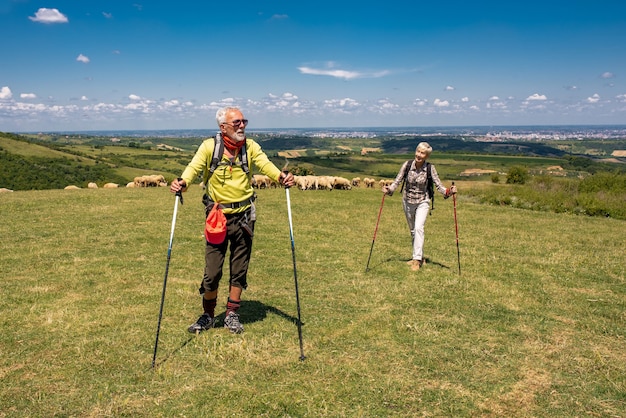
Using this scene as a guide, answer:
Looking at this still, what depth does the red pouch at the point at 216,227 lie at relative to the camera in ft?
23.6

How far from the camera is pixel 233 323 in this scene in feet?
25.8

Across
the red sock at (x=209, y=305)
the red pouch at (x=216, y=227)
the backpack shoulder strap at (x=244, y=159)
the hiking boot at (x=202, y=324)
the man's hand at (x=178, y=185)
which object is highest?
the backpack shoulder strap at (x=244, y=159)

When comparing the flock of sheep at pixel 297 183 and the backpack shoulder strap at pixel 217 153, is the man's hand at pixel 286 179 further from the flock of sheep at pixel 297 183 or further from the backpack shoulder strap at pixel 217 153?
the flock of sheep at pixel 297 183

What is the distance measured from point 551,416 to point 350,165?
477 feet

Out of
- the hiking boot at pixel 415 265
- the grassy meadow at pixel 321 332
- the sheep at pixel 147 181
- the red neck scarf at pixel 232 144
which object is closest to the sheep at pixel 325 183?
the sheep at pixel 147 181

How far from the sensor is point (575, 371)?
6664 mm

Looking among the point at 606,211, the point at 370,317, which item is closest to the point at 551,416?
the point at 370,317

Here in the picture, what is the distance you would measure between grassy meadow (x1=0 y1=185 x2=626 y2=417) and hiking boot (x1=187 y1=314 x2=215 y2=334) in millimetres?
202

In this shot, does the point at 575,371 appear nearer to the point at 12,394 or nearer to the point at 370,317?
the point at 370,317

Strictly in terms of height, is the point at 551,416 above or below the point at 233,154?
below

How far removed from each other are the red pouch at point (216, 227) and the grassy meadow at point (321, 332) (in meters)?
1.86

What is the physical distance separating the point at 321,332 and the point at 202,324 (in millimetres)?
2286

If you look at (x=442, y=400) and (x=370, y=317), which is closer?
(x=442, y=400)

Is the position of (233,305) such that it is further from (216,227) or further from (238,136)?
(238,136)
